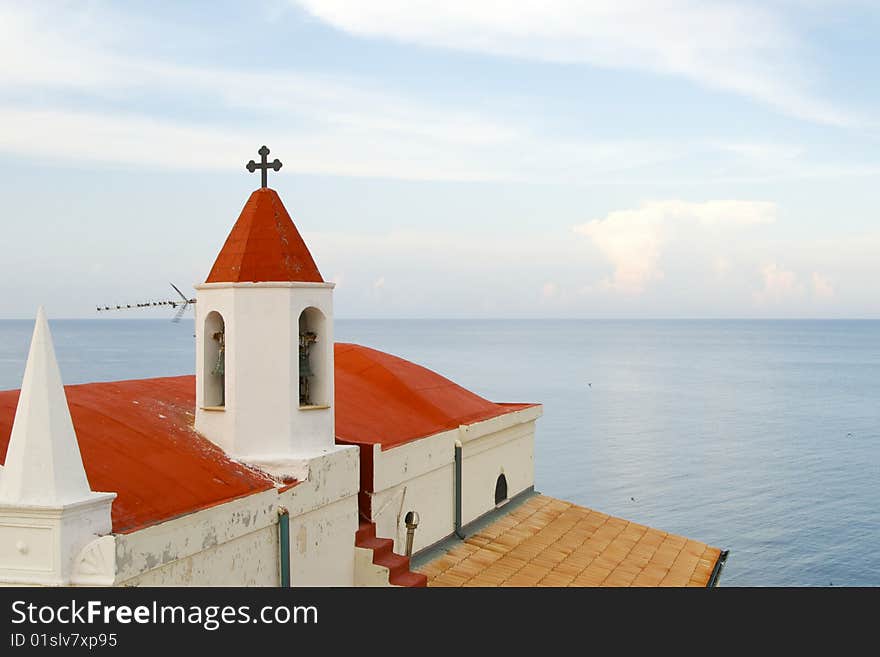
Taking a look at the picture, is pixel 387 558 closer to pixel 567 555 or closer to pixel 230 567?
pixel 230 567

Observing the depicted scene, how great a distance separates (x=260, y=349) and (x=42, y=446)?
4.99 meters

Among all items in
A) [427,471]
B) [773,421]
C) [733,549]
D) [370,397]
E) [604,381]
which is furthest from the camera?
[604,381]

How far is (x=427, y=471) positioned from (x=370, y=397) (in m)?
2.61

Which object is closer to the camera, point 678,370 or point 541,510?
point 541,510

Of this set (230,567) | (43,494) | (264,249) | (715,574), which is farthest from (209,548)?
(715,574)

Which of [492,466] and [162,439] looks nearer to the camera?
[162,439]

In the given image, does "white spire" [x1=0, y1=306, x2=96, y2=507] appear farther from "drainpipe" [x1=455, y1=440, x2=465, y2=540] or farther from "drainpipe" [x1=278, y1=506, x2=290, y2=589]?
"drainpipe" [x1=455, y1=440, x2=465, y2=540]

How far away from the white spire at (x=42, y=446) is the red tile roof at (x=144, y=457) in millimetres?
990

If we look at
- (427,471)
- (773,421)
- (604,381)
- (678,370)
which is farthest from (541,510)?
(678,370)

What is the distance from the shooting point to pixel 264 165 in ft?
56.3

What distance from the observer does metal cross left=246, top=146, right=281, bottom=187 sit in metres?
17.1

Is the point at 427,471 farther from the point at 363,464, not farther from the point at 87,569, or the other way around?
the point at 87,569

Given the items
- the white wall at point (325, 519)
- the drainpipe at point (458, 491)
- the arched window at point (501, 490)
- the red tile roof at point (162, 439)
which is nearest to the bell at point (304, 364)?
the white wall at point (325, 519)
